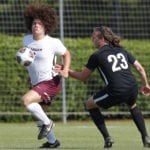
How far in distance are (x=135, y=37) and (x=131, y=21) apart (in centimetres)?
37

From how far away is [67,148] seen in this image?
10305 mm

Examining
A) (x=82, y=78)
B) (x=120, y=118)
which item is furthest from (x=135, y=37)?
(x=82, y=78)

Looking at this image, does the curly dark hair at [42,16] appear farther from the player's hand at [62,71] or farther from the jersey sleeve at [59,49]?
the player's hand at [62,71]

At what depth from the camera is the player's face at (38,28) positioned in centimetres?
1053

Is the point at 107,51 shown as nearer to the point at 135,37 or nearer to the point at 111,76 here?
the point at 111,76

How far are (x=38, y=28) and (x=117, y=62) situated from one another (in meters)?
1.17

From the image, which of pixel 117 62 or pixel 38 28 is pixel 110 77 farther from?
pixel 38 28

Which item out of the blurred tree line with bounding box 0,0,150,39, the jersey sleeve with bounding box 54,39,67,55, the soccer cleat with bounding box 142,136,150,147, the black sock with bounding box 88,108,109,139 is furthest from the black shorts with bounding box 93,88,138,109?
the blurred tree line with bounding box 0,0,150,39

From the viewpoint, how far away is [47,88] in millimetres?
10328

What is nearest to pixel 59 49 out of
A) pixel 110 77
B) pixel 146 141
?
pixel 110 77

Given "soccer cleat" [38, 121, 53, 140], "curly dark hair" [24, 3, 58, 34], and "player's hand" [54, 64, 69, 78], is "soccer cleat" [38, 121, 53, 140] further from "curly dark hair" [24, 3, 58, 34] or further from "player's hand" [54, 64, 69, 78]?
"curly dark hair" [24, 3, 58, 34]

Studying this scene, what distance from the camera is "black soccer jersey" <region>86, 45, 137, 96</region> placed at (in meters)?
10.2

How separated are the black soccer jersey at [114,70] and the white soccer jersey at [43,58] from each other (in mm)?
549

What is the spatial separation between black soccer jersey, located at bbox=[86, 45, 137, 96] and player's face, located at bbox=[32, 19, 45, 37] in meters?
0.80
